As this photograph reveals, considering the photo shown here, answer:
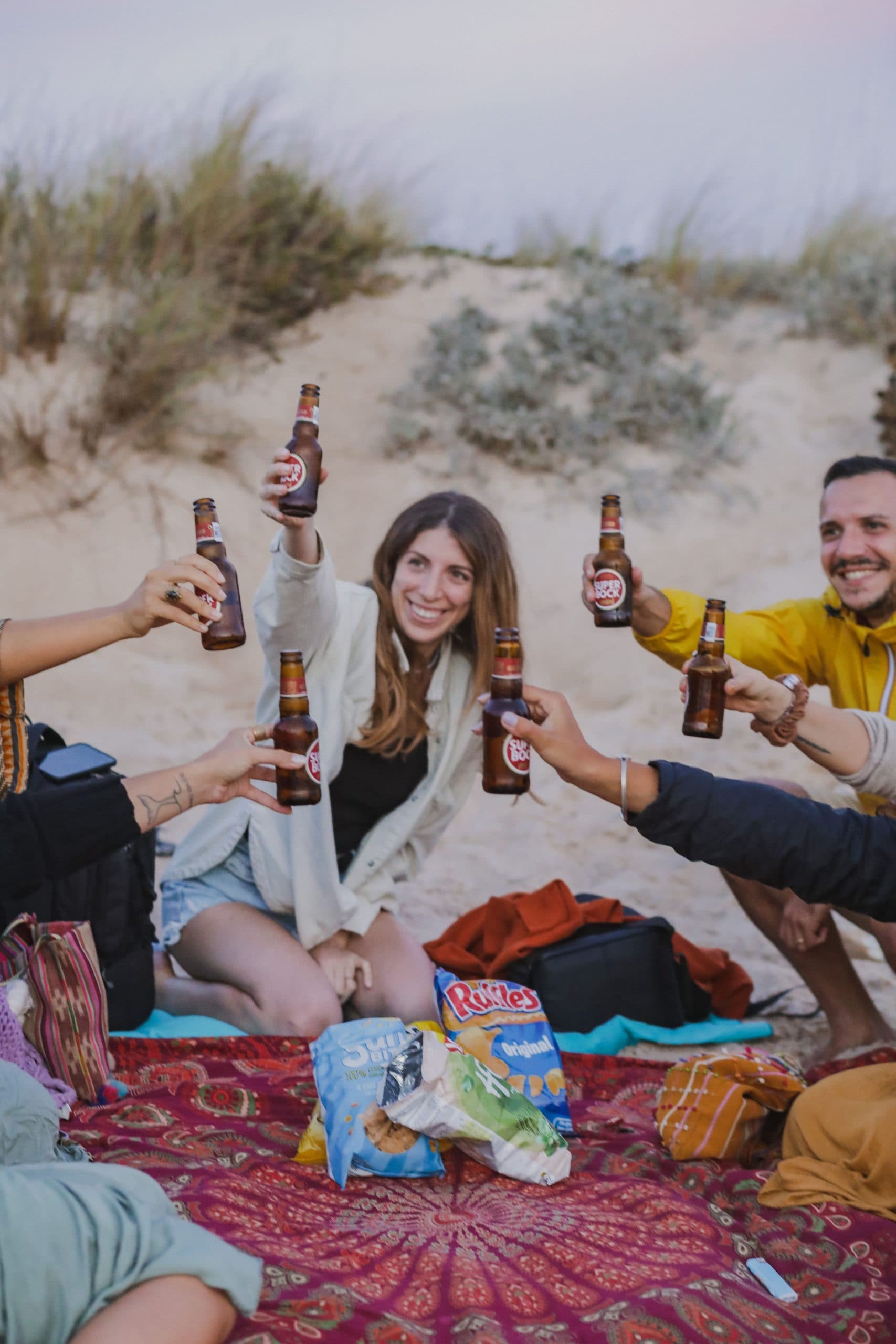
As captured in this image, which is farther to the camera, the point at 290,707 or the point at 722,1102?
the point at 290,707

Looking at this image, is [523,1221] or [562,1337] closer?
[562,1337]

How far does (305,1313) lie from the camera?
2.04 meters

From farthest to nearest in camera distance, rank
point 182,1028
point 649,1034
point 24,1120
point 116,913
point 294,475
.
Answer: point 649,1034 → point 182,1028 → point 116,913 → point 294,475 → point 24,1120

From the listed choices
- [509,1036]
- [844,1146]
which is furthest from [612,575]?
[844,1146]

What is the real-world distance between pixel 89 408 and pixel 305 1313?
8.84 meters

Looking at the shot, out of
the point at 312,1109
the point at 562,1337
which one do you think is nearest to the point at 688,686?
the point at 312,1109

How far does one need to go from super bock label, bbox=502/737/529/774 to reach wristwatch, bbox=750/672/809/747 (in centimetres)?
60

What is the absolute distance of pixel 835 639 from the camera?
171 inches

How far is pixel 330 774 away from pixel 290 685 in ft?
2.68

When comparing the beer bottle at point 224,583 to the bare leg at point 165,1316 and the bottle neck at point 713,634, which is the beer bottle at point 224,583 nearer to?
the bottle neck at point 713,634

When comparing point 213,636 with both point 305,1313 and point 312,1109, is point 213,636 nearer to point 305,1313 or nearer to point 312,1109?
point 312,1109

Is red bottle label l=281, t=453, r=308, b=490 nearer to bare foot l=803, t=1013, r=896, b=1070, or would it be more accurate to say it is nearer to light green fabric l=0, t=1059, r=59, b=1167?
light green fabric l=0, t=1059, r=59, b=1167

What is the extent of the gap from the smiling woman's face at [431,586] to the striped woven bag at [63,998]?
154cm

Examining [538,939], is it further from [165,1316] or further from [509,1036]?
[165,1316]
